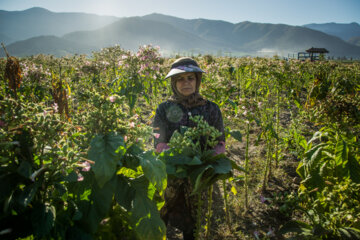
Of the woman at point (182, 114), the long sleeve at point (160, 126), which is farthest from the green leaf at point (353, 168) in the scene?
the long sleeve at point (160, 126)

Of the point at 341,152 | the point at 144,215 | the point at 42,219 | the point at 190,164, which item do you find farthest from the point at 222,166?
the point at 341,152

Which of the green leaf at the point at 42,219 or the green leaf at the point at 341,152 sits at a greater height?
the green leaf at the point at 42,219

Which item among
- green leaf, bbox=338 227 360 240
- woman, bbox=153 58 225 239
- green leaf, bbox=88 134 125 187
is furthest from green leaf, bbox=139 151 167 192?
green leaf, bbox=338 227 360 240

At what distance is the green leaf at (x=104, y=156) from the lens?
37.5 inches

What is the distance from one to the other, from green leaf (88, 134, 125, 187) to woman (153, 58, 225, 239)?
1533 mm

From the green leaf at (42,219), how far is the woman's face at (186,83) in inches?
78.1

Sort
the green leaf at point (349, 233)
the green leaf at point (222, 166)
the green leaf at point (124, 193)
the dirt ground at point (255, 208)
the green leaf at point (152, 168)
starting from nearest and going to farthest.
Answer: the green leaf at point (152, 168)
the green leaf at point (124, 193)
the green leaf at point (222, 166)
the green leaf at point (349, 233)
the dirt ground at point (255, 208)

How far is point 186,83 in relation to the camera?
2.66 meters

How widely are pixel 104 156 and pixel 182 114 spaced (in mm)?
1770

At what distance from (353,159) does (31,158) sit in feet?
9.04

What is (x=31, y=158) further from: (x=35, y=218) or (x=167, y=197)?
(x=167, y=197)

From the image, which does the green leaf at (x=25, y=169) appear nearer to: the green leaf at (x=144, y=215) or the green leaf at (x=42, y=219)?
the green leaf at (x=42, y=219)

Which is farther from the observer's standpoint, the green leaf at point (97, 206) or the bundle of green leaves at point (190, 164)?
the bundle of green leaves at point (190, 164)

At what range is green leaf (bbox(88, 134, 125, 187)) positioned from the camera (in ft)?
3.13
